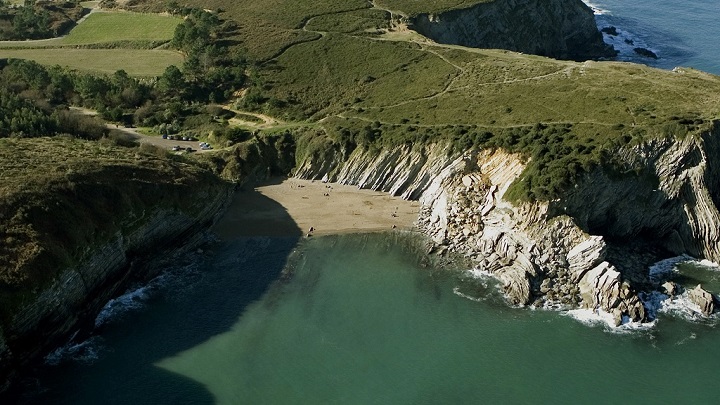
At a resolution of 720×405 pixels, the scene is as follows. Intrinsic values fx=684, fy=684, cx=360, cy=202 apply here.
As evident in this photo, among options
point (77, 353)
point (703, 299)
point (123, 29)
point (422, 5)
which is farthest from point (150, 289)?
point (422, 5)

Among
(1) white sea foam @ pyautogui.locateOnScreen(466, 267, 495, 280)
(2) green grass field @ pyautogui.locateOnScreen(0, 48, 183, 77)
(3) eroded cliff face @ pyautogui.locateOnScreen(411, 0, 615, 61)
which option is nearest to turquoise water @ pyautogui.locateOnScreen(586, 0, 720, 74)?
Result: (3) eroded cliff face @ pyautogui.locateOnScreen(411, 0, 615, 61)

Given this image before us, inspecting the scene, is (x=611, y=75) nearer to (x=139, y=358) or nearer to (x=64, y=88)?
(x=139, y=358)

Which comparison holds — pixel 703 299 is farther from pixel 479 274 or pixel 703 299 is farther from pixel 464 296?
pixel 464 296

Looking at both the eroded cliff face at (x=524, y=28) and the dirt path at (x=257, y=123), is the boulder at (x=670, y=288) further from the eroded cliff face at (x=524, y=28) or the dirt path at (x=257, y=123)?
the eroded cliff face at (x=524, y=28)

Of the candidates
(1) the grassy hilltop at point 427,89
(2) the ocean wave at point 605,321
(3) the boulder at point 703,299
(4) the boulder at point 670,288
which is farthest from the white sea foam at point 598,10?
(2) the ocean wave at point 605,321

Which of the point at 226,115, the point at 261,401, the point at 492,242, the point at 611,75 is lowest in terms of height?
the point at 261,401

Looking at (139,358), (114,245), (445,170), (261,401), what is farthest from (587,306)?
(114,245)
